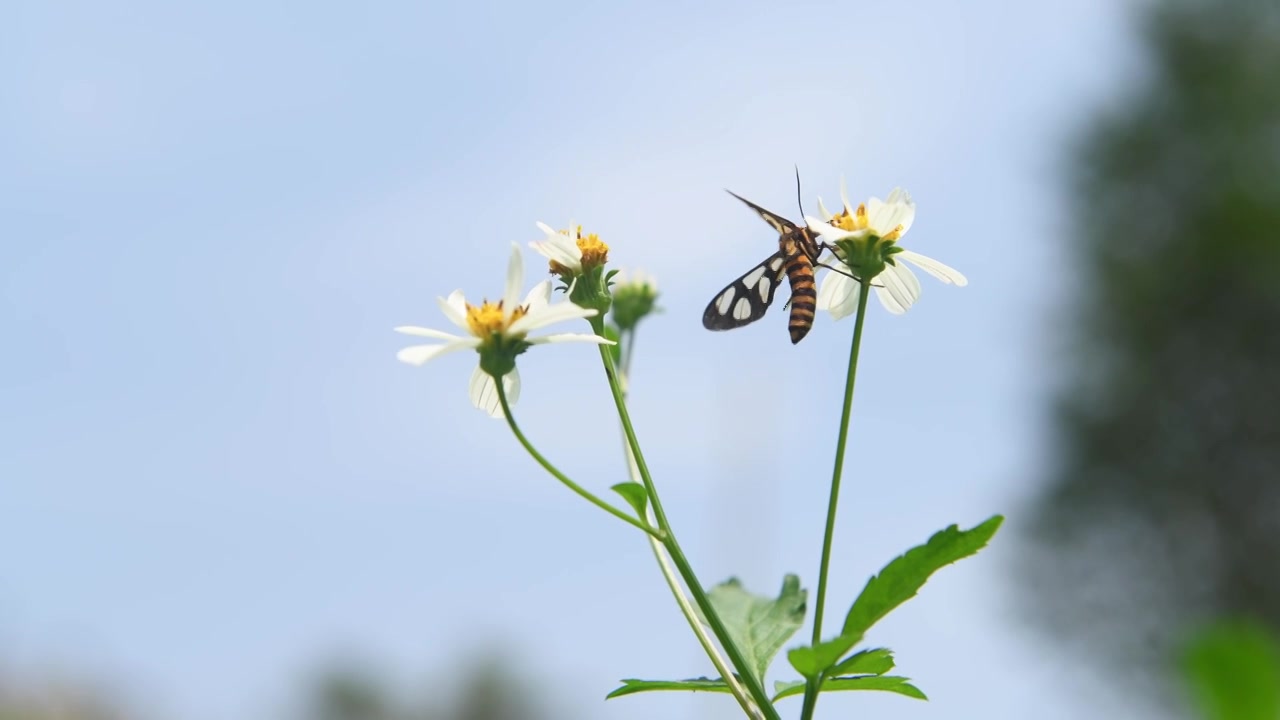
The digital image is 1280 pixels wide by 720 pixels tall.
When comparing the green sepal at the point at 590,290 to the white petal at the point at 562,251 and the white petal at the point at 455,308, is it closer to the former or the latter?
the white petal at the point at 562,251

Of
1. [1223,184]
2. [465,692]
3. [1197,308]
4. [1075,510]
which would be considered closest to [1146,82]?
[1223,184]

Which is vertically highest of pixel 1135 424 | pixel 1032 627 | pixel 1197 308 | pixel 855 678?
pixel 1197 308

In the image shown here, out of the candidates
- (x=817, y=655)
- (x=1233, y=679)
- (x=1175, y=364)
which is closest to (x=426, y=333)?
(x=817, y=655)

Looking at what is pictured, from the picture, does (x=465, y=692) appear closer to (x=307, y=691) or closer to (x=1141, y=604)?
(x=307, y=691)

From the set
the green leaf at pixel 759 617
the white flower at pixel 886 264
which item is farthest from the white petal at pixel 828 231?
the green leaf at pixel 759 617

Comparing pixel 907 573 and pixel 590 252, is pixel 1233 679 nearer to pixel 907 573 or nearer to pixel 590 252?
pixel 907 573

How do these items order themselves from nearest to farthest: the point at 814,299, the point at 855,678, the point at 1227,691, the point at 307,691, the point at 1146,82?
the point at 1227,691, the point at 855,678, the point at 814,299, the point at 1146,82, the point at 307,691

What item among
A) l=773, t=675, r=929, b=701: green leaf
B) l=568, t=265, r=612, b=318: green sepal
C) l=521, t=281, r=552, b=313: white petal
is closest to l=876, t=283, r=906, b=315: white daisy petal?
l=568, t=265, r=612, b=318: green sepal
